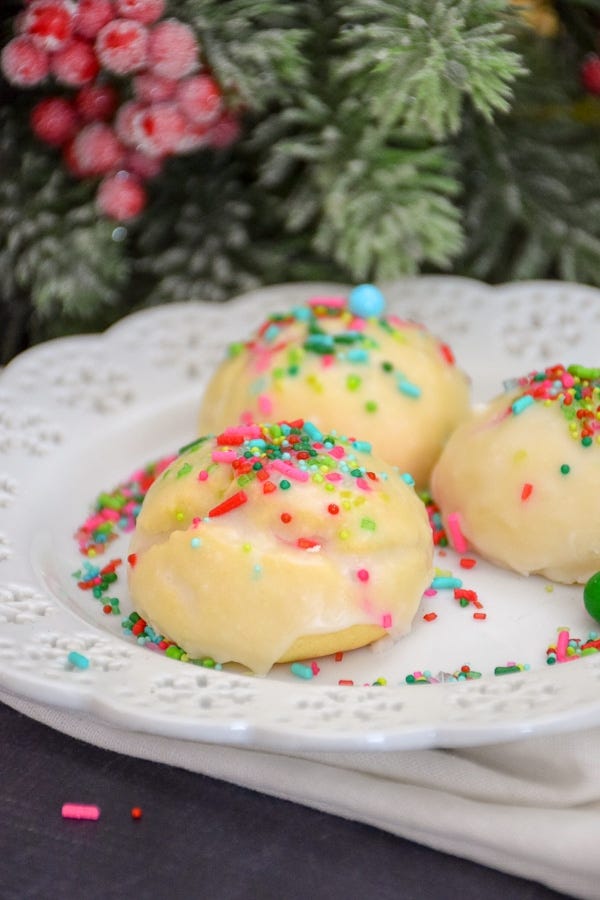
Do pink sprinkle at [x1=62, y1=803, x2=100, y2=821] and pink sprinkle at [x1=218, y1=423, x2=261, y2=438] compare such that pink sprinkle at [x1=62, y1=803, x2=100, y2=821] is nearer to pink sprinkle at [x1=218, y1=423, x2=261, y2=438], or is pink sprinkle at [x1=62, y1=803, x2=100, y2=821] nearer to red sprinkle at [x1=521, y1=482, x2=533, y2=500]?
pink sprinkle at [x1=218, y1=423, x2=261, y2=438]

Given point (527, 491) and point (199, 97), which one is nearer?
point (527, 491)

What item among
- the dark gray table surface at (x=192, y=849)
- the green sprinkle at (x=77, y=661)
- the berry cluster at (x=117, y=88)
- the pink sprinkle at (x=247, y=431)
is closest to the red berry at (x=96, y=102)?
the berry cluster at (x=117, y=88)

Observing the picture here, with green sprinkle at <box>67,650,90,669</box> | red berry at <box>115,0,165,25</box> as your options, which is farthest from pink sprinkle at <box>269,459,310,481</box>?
red berry at <box>115,0,165,25</box>

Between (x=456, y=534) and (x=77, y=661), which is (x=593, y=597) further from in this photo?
(x=77, y=661)

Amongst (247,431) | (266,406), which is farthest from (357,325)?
(247,431)

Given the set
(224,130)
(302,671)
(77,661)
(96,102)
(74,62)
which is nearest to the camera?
(77,661)

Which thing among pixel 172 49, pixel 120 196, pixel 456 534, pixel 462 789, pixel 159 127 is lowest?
pixel 456 534
